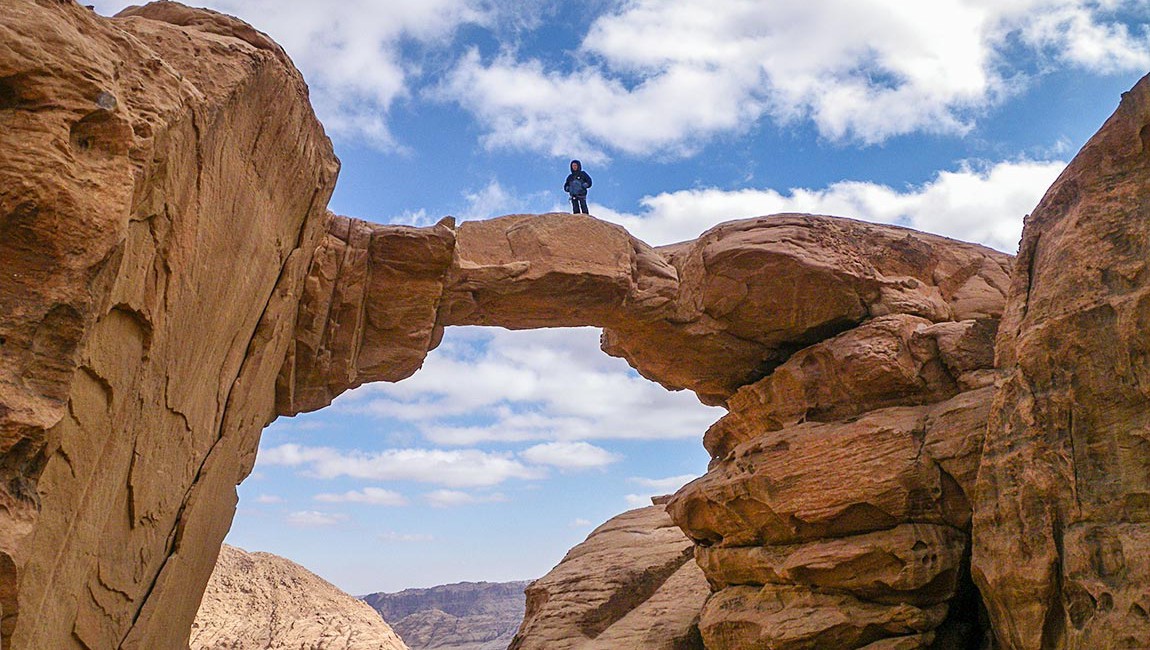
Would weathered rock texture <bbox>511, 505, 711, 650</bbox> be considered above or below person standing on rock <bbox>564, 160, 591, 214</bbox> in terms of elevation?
below

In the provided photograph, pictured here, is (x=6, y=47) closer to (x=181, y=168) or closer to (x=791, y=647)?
(x=181, y=168)

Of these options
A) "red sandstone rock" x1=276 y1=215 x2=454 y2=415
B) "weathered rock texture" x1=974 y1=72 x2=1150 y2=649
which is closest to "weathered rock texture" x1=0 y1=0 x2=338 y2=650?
"red sandstone rock" x1=276 y1=215 x2=454 y2=415

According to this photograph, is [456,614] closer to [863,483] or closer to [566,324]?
[566,324]

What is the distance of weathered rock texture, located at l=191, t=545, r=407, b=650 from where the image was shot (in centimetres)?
2459

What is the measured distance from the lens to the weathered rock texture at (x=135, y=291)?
16.2 ft

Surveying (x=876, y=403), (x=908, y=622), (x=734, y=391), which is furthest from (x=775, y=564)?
(x=734, y=391)

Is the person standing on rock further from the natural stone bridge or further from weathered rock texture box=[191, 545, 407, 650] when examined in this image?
weathered rock texture box=[191, 545, 407, 650]

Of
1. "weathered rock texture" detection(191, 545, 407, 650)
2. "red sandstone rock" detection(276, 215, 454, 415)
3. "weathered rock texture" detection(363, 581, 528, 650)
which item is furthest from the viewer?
"weathered rock texture" detection(363, 581, 528, 650)

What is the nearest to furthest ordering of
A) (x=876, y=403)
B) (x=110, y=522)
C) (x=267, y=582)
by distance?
(x=110, y=522)
(x=876, y=403)
(x=267, y=582)

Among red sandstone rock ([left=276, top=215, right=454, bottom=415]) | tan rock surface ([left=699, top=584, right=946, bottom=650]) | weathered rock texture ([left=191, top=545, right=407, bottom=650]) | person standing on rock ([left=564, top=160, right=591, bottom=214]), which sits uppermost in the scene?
person standing on rock ([left=564, top=160, right=591, bottom=214])

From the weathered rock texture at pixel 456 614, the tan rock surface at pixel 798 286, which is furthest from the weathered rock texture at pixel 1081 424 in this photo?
the weathered rock texture at pixel 456 614

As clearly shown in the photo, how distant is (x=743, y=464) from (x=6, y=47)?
10.8 meters

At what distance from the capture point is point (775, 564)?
39.6ft

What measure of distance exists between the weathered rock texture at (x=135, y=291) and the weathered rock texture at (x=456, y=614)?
2957 cm
